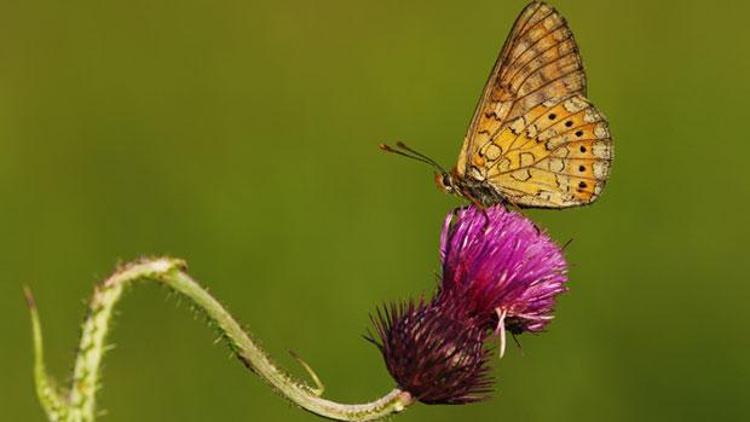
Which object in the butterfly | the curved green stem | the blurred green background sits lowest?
the curved green stem

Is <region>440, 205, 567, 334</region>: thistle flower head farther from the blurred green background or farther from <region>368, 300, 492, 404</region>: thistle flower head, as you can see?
the blurred green background

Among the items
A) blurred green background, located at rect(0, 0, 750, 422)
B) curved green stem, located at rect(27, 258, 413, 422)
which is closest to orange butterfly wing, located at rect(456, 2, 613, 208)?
curved green stem, located at rect(27, 258, 413, 422)

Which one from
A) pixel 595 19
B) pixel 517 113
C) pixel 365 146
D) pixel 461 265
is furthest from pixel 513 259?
pixel 595 19

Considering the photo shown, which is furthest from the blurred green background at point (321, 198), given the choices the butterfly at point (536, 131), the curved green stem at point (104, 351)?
the curved green stem at point (104, 351)

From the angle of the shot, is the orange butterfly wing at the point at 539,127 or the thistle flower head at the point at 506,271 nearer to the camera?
the thistle flower head at the point at 506,271

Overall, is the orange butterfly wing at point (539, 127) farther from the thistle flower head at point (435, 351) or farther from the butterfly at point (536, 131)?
the thistle flower head at point (435, 351)

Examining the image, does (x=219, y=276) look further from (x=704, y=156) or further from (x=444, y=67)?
(x=704, y=156)
